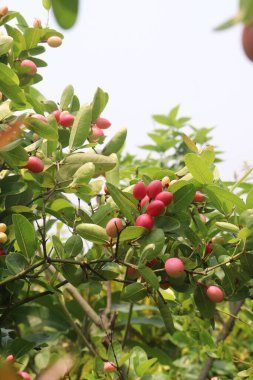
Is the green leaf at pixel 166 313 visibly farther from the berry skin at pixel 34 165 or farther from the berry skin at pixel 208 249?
the berry skin at pixel 34 165

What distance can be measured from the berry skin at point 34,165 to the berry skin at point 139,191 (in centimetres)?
24

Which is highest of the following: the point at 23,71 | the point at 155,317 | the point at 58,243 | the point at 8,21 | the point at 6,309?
the point at 8,21

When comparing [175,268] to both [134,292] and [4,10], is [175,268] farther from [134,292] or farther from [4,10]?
[4,10]

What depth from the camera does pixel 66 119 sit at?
136cm

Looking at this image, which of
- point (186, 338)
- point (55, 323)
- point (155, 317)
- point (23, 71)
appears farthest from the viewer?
point (155, 317)

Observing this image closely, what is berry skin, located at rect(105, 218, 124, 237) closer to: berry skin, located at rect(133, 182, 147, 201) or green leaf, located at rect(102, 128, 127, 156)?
berry skin, located at rect(133, 182, 147, 201)

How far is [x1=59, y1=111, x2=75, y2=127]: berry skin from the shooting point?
1.36 metres

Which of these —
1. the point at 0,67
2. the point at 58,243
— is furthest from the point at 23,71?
the point at 58,243

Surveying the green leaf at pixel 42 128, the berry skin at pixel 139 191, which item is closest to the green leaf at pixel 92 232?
the berry skin at pixel 139 191

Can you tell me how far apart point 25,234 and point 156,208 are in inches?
12.7

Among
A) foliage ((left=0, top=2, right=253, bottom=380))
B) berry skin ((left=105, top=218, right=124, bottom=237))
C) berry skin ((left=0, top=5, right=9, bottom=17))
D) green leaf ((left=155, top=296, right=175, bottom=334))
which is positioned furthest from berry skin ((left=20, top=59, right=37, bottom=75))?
green leaf ((left=155, top=296, right=175, bottom=334))

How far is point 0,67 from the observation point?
1154 mm

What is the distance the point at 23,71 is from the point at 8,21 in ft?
0.63

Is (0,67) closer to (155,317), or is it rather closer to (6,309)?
(6,309)
